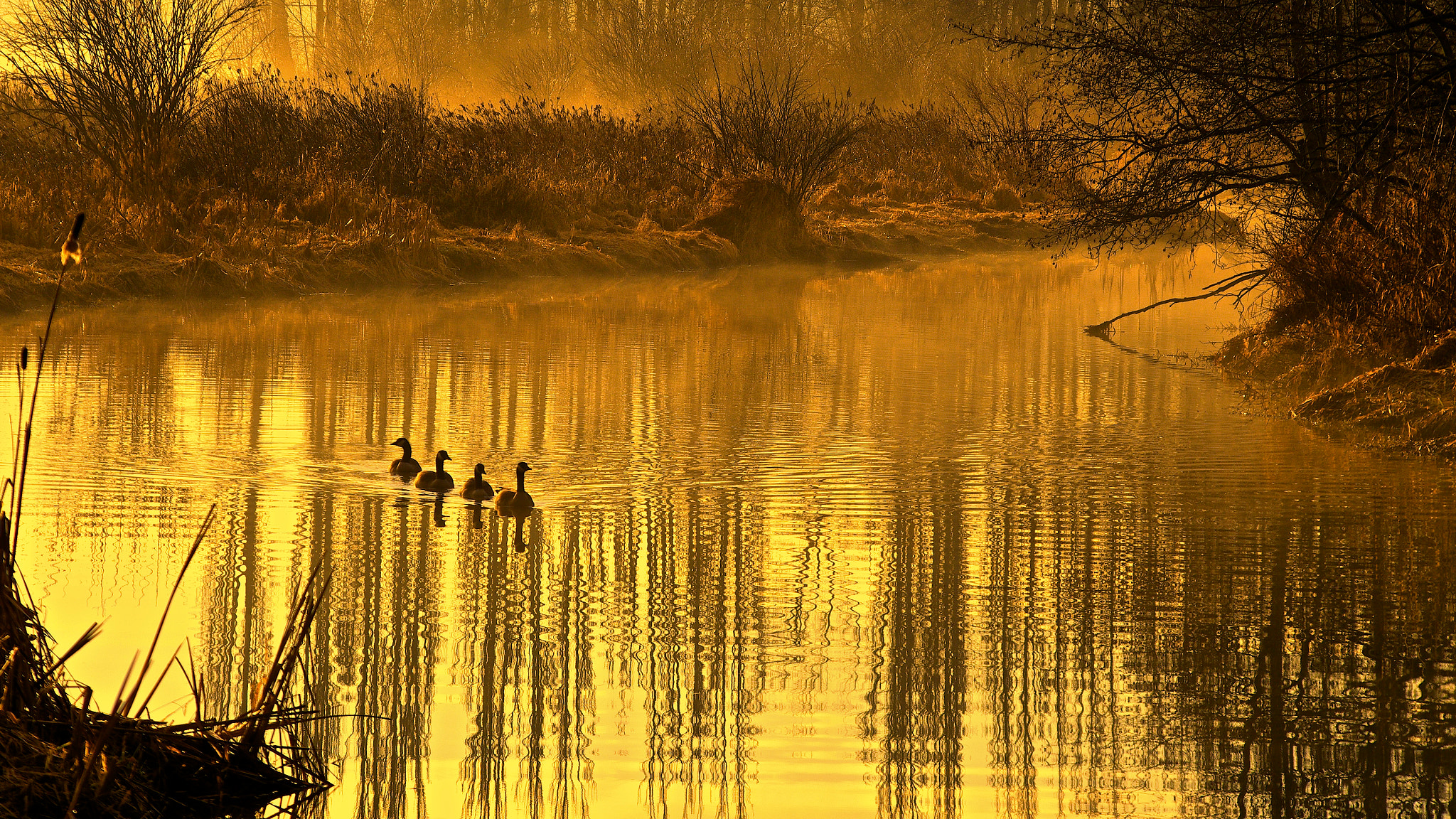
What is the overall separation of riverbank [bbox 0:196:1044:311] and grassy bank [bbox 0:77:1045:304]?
0.11ft

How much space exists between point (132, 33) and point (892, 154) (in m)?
21.7

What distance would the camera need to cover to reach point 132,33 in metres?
22.2

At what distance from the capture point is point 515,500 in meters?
Result: 9.21

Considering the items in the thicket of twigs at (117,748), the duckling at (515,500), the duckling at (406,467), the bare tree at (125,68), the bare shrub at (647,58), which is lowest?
the thicket of twigs at (117,748)

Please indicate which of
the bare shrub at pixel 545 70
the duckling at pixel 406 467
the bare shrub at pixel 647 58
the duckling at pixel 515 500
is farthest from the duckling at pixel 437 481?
the bare shrub at pixel 545 70

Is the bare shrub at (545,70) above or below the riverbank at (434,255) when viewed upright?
above

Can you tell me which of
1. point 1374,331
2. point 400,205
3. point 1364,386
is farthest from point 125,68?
point 1364,386

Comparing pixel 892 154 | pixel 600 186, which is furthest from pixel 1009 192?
pixel 600 186

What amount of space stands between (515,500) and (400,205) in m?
16.4

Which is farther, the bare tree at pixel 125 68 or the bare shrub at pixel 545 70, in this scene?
the bare shrub at pixel 545 70

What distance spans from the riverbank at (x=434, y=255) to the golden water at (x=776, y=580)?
4414 mm

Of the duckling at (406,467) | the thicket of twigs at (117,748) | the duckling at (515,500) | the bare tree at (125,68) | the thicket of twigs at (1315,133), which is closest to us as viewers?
the thicket of twigs at (117,748)

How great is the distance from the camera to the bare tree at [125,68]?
72.9 feet

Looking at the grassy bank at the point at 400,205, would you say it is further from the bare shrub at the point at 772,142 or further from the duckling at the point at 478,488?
the duckling at the point at 478,488
